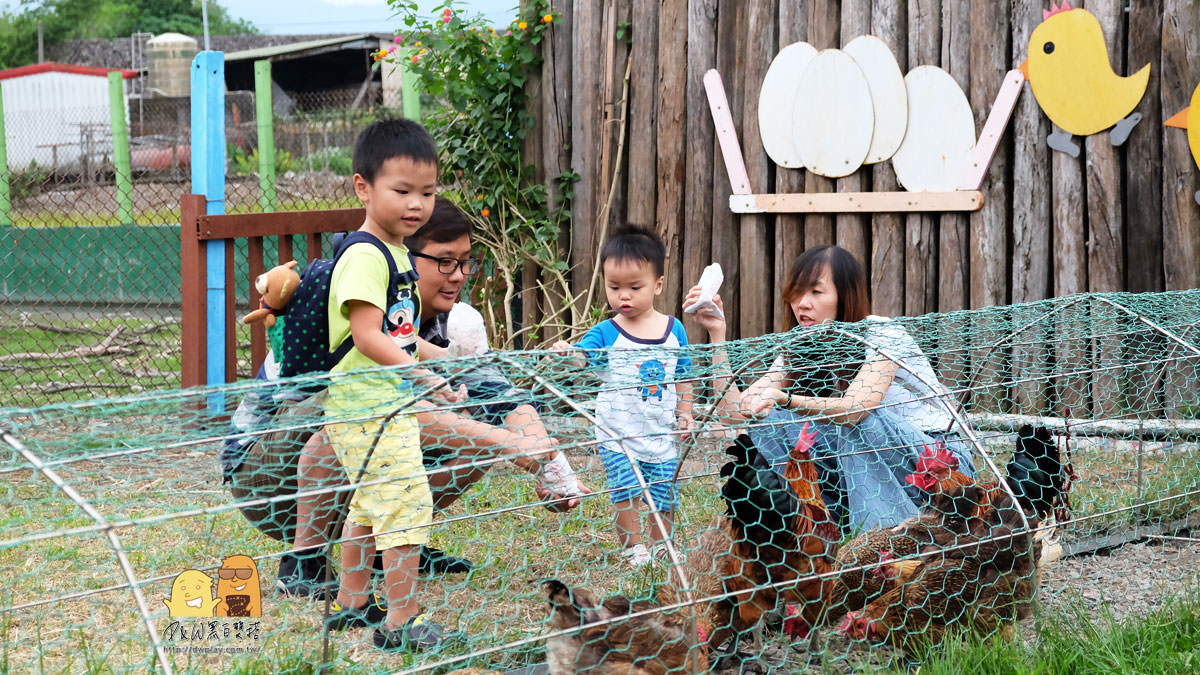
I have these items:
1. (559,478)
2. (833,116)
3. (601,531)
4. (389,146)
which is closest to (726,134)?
(833,116)

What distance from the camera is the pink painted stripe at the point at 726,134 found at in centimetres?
586

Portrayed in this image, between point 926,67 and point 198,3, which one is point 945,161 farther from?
point 198,3

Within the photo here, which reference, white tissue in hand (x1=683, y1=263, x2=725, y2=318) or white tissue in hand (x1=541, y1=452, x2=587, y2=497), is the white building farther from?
white tissue in hand (x1=541, y1=452, x2=587, y2=497)

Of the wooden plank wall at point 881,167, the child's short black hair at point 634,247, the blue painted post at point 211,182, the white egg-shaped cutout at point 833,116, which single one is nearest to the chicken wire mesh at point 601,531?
the child's short black hair at point 634,247

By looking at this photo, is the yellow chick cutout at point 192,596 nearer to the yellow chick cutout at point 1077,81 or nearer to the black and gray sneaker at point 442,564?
the black and gray sneaker at point 442,564

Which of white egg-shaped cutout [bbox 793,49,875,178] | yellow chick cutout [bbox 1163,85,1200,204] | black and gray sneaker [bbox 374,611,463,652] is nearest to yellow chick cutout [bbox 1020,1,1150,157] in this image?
yellow chick cutout [bbox 1163,85,1200,204]

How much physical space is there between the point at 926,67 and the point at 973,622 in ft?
10.4

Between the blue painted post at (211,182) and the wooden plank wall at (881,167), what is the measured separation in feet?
6.59

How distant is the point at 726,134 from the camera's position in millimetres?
5895

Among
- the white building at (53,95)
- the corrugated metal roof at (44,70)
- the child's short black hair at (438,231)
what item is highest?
the corrugated metal roof at (44,70)

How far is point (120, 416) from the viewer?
2.69m

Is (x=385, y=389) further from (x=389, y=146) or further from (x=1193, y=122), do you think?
(x=1193, y=122)

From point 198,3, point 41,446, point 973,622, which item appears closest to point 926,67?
point 973,622

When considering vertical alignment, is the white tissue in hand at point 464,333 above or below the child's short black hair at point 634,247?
below
